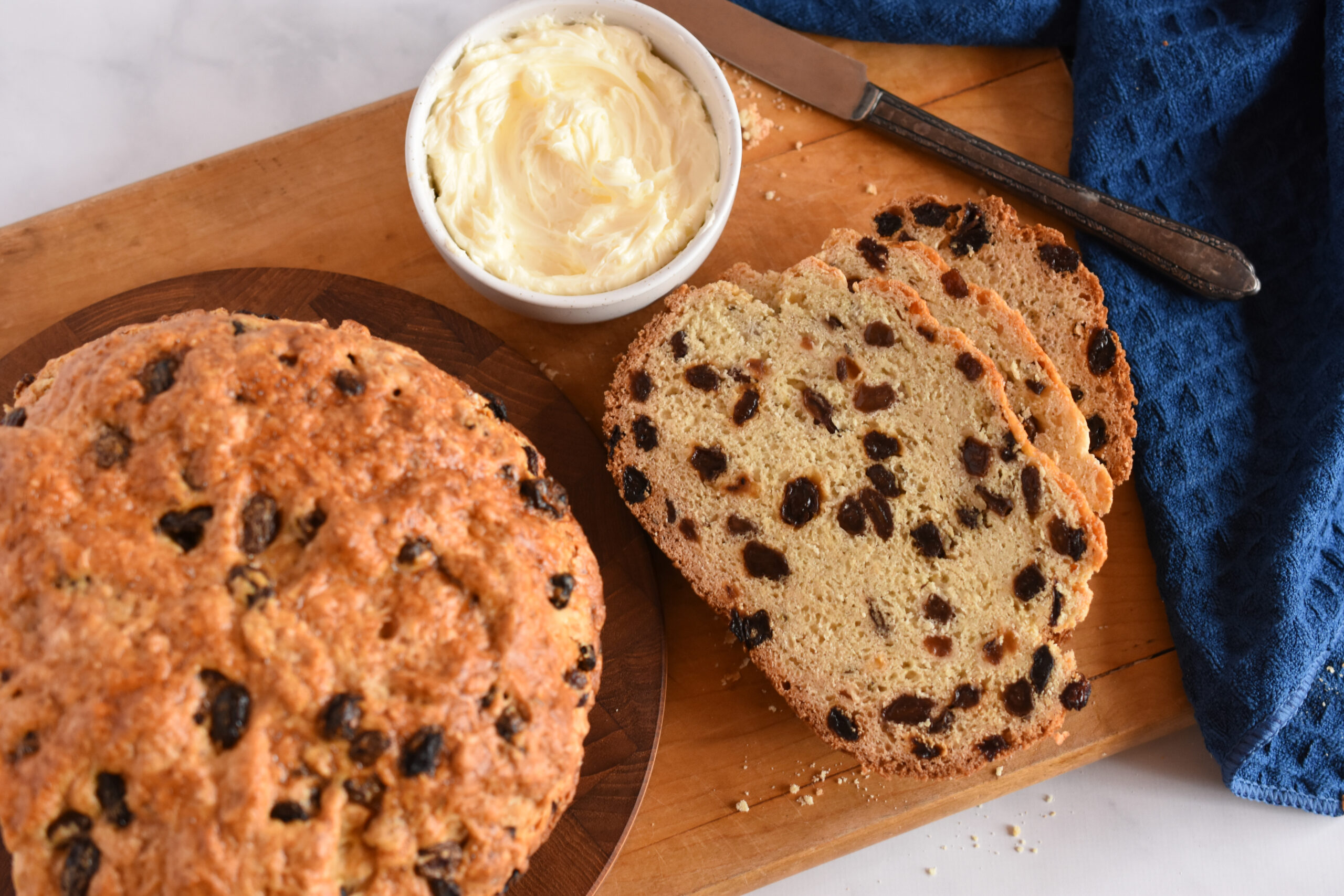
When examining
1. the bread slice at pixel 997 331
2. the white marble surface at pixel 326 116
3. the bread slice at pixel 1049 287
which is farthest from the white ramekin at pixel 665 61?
the white marble surface at pixel 326 116

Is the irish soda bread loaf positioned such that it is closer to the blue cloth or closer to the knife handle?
the knife handle

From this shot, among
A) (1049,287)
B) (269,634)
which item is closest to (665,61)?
(1049,287)

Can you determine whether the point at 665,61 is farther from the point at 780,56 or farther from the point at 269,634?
the point at 269,634

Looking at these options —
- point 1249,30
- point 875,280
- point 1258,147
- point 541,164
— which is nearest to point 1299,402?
point 1258,147

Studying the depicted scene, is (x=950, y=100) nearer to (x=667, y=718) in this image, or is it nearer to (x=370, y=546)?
(x=667, y=718)

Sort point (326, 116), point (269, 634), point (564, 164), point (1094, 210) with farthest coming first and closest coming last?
point (326, 116), point (1094, 210), point (564, 164), point (269, 634)

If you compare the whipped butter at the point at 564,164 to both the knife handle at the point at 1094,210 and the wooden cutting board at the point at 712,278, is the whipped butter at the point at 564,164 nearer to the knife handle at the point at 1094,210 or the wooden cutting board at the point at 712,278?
the wooden cutting board at the point at 712,278

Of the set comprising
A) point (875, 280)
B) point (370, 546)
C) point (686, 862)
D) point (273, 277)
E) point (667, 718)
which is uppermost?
point (875, 280)
